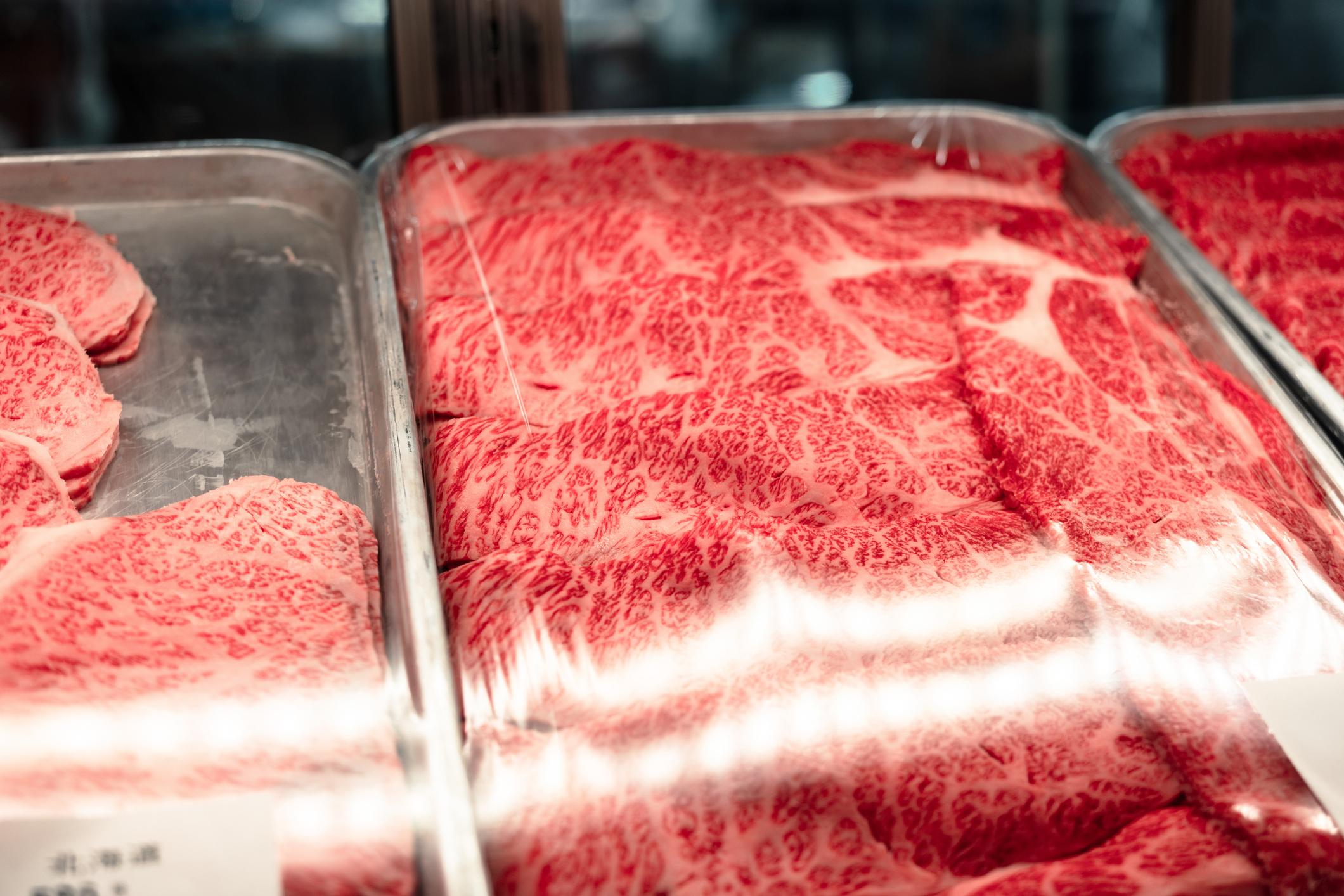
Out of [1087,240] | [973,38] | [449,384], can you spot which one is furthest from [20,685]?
[973,38]

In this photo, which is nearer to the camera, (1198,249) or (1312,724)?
(1312,724)

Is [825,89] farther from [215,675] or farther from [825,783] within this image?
[215,675]

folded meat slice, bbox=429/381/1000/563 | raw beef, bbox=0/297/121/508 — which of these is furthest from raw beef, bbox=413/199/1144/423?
raw beef, bbox=0/297/121/508

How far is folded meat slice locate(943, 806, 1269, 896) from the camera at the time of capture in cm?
141

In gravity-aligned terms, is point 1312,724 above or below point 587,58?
below

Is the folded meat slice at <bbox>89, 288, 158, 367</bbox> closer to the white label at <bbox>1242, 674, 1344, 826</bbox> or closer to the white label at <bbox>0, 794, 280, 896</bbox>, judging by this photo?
the white label at <bbox>0, 794, 280, 896</bbox>

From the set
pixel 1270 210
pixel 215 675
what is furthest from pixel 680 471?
pixel 1270 210

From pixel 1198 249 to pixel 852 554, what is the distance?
1.65 metres

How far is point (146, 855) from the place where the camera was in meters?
1.26

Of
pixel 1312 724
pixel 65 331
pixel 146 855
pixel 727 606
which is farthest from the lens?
pixel 65 331

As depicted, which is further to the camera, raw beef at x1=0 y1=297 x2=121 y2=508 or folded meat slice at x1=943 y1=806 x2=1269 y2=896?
raw beef at x1=0 y1=297 x2=121 y2=508

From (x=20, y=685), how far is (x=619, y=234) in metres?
1.52

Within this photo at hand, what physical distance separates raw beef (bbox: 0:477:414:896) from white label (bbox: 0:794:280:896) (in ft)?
0.14

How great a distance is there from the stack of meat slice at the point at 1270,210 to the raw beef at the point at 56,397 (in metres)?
2.69
